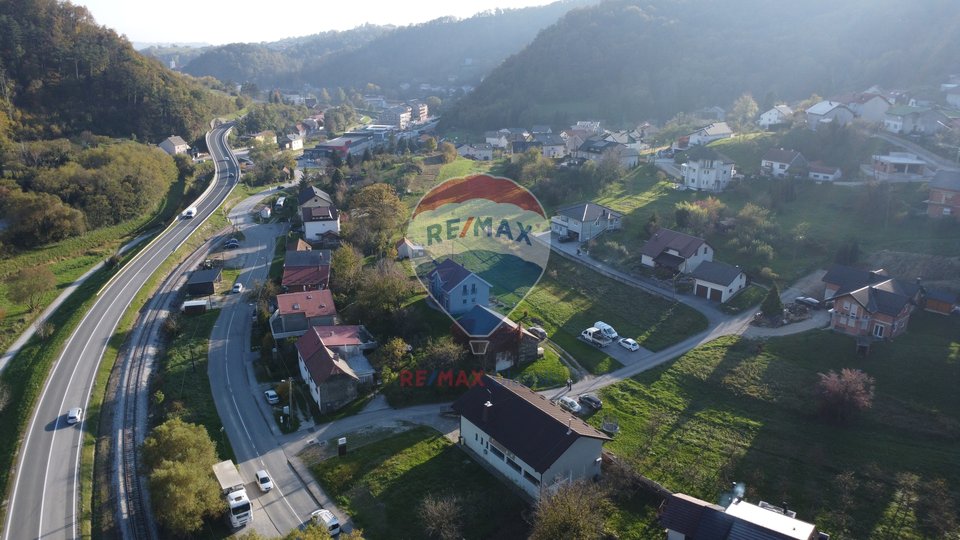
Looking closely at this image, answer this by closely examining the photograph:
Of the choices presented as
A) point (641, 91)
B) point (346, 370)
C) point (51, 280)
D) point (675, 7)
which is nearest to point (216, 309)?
point (51, 280)

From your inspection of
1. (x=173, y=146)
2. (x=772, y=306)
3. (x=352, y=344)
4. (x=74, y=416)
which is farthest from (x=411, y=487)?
(x=173, y=146)

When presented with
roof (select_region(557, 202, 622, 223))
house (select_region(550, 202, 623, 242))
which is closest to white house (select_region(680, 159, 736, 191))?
house (select_region(550, 202, 623, 242))

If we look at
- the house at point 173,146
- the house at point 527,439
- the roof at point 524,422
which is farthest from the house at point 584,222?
the house at point 173,146

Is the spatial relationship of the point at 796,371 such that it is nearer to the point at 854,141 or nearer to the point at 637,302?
the point at 637,302

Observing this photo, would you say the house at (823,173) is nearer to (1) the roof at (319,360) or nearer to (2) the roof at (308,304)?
(2) the roof at (308,304)

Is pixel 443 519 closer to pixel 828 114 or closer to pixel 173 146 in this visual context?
pixel 828 114

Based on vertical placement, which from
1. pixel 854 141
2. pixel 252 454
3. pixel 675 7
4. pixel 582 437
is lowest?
pixel 252 454

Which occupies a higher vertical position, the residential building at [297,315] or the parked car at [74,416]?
the residential building at [297,315]
